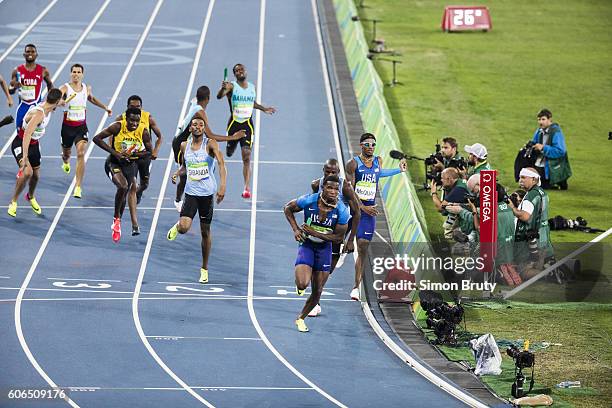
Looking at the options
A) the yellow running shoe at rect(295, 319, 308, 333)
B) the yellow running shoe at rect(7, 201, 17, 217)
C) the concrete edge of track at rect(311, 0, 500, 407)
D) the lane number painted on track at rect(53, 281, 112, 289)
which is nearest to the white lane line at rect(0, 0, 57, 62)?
the concrete edge of track at rect(311, 0, 500, 407)

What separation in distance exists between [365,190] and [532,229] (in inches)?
86.7

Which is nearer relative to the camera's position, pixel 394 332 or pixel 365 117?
pixel 394 332

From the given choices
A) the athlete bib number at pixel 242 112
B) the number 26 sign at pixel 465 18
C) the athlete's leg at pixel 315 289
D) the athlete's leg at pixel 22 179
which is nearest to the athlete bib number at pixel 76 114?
the athlete's leg at pixel 22 179

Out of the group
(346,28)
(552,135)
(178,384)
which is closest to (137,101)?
(178,384)

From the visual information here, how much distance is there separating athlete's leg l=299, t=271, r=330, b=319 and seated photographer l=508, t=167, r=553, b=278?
3005 millimetres

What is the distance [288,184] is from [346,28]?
1246cm

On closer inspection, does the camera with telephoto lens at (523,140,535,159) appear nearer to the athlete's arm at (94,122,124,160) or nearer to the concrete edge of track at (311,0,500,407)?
the concrete edge of track at (311,0,500,407)

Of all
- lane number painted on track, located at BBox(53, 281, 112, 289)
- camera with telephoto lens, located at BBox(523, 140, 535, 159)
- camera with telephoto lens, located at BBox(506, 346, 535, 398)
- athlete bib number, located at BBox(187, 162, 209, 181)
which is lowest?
lane number painted on track, located at BBox(53, 281, 112, 289)

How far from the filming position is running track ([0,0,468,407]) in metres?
12.9

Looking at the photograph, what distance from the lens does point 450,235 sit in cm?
1750

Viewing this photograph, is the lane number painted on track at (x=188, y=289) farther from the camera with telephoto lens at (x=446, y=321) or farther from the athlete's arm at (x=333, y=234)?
the camera with telephoto lens at (x=446, y=321)

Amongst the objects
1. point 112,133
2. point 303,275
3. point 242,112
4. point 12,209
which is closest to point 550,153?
point 242,112

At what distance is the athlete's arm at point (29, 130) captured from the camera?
17.5m

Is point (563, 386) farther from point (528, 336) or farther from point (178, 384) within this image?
point (178, 384)
